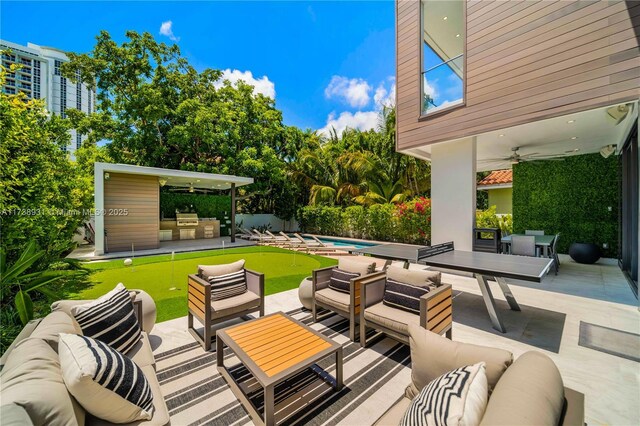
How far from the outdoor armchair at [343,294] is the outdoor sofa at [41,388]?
247 cm

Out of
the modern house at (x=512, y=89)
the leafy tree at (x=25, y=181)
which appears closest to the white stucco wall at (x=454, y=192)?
the modern house at (x=512, y=89)

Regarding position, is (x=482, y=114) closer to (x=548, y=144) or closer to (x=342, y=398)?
(x=548, y=144)

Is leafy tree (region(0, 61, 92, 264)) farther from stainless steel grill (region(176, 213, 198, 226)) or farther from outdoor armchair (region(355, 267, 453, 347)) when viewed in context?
stainless steel grill (region(176, 213, 198, 226))

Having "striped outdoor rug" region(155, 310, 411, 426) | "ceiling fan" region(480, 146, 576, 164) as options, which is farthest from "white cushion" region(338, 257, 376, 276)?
"ceiling fan" region(480, 146, 576, 164)

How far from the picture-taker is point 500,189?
15.7 metres

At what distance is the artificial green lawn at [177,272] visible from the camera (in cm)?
541

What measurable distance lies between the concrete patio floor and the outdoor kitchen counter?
11.8 meters

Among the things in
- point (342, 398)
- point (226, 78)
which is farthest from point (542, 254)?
point (226, 78)

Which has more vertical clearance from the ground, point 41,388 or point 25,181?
point 25,181

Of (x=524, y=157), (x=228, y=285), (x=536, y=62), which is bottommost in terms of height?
(x=228, y=285)

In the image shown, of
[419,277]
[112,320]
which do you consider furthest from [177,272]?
[419,277]

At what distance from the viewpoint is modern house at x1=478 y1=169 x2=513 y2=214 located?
47.9ft

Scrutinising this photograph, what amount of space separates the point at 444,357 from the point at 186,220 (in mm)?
15956

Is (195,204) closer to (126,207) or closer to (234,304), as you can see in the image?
(126,207)
